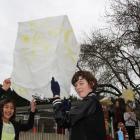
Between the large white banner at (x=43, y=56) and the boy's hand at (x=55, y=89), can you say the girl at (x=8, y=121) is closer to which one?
the large white banner at (x=43, y=56)

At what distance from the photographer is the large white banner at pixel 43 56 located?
5.00 metres

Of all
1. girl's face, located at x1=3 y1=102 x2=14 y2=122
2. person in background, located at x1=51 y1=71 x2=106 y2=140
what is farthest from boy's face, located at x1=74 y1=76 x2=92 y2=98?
girl's face, located at x1=3 y1=102 x2=14 y2=122

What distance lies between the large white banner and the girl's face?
0.19m

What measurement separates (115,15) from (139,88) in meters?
4.41

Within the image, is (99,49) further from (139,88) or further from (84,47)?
(139,88)

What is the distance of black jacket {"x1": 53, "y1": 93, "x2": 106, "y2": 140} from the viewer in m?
3.96

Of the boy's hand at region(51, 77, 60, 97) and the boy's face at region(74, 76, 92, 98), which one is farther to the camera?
the boy's hand at region(51, 77, 60, 97)

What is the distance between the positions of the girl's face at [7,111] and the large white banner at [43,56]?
0.64 ft

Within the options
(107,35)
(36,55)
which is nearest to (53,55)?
(36,55)

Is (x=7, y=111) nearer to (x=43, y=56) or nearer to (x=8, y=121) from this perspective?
(x=8, y=121)

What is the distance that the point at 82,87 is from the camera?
4.19 meters

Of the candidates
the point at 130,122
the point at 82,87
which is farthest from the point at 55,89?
the point at 130,122

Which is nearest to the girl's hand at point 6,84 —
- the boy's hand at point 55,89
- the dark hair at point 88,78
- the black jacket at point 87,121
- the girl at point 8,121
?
the girl at point 8,121

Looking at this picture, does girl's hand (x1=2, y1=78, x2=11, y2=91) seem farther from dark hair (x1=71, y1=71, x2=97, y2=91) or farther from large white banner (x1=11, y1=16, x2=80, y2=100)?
dark hair (x1=71, y1=71, x2=97, y2=91)
